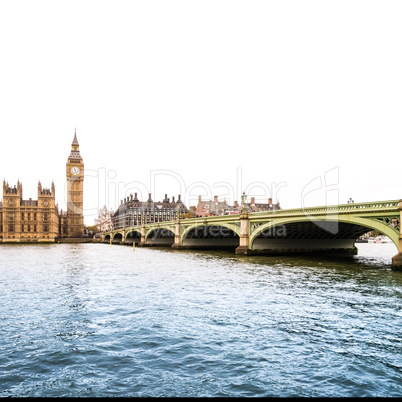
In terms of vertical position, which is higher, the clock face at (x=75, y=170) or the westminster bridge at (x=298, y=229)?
the clock face at (x=75, y=170)

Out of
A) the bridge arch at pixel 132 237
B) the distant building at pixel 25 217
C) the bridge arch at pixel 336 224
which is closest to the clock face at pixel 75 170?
the distant building at pixel 25 217

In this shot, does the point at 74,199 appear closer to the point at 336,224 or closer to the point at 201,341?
the point at 336,224

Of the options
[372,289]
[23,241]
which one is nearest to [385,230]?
[372,289]

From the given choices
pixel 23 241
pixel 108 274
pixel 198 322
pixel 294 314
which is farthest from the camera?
pixel 23 241

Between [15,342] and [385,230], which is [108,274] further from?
[385,230]

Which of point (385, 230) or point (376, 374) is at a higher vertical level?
point (385, 230)

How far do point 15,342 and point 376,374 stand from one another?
12.1 metres

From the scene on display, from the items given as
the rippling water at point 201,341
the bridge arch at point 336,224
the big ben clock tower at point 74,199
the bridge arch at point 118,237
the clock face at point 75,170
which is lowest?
the rippling water at point 201,341

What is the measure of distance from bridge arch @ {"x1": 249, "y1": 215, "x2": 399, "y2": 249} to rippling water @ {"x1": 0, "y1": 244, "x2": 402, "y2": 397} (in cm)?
1217

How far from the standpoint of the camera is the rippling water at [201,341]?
10.4 m

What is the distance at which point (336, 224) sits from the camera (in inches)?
2092

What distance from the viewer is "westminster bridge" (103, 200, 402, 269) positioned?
3769cm

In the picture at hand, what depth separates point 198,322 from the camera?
1686 centimetres

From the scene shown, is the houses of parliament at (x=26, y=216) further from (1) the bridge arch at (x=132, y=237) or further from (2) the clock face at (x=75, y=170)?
(2) the clock face at (x=75, y=170)
